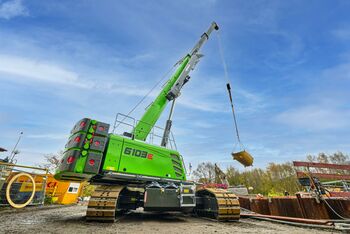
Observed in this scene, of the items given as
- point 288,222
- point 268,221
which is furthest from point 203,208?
point 288,222

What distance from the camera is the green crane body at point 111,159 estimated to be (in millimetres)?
6141

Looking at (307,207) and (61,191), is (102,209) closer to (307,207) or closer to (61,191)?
(307,207)

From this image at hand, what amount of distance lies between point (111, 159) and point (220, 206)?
390cm

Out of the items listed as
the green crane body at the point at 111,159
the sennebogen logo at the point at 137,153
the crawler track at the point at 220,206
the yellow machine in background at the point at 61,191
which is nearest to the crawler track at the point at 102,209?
the green crane body at the point at 111,159

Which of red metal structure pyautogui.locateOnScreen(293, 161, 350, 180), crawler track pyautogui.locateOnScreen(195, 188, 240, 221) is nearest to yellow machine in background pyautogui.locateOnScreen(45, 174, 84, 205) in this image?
crawler track pyautogui.locateOnScreen(195, 188, 240, 221)

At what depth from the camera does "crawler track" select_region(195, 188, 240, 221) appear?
665cm

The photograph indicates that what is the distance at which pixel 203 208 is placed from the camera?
308 inches

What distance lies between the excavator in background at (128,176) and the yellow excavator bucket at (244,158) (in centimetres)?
488

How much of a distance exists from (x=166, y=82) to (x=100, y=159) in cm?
568

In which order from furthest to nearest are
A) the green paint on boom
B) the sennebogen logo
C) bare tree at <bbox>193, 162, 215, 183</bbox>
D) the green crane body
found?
bare tree at <bbox>193, 162, 215, 183</bbox> → the green paint on boom → the sennebogen logo → the green crane body

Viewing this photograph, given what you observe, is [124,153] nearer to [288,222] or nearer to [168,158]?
[168,158]

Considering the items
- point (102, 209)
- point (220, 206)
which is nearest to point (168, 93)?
point (220, 206)

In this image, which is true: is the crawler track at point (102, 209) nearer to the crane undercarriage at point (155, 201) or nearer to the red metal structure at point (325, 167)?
the crane undercarriage at point (155, 201)

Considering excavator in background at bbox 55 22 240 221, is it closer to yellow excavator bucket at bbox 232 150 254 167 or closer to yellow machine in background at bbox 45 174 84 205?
yellow excavator bucket at bbox 232 150 254 167
